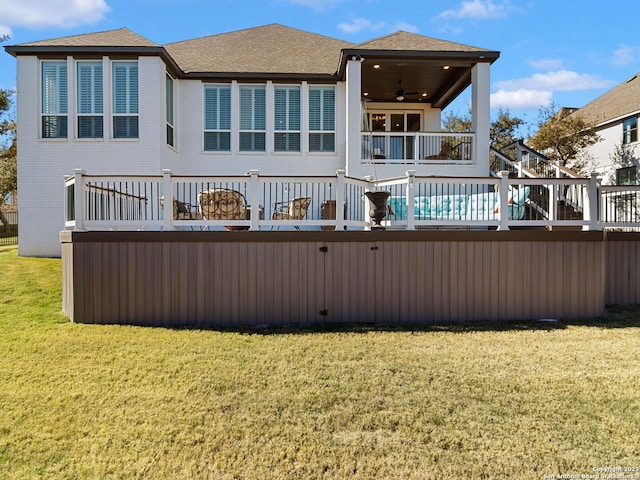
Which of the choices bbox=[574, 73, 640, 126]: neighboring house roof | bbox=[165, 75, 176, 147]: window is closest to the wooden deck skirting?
bbox=[165, 75, 176, 147]: window

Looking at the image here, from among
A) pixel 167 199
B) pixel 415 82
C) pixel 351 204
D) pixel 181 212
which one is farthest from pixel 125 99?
pixel 415 82

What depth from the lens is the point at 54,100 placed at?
1159 cm

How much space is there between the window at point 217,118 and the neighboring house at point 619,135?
15.2 m

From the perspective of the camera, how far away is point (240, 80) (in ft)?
41.7

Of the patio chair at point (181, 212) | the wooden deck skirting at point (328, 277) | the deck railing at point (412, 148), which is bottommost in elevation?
the wooden deck skirting at point (328, 277)

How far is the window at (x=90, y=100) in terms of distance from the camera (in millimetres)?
11500

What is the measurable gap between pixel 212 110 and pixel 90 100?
3014mm

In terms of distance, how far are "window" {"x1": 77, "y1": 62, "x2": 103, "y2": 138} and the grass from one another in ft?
22.5

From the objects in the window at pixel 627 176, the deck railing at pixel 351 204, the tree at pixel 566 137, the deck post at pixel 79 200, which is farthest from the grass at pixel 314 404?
the tree at pixel 566 137

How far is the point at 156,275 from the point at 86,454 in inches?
151

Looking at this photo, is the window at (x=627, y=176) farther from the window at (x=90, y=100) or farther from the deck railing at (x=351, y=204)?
the window at (x=90, y=100)

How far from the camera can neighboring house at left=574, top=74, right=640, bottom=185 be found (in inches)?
735

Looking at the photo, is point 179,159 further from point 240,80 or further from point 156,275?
point 156,275

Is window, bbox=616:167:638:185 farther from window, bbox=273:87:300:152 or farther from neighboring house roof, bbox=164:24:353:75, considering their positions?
window, bbox=273:87:300:152
